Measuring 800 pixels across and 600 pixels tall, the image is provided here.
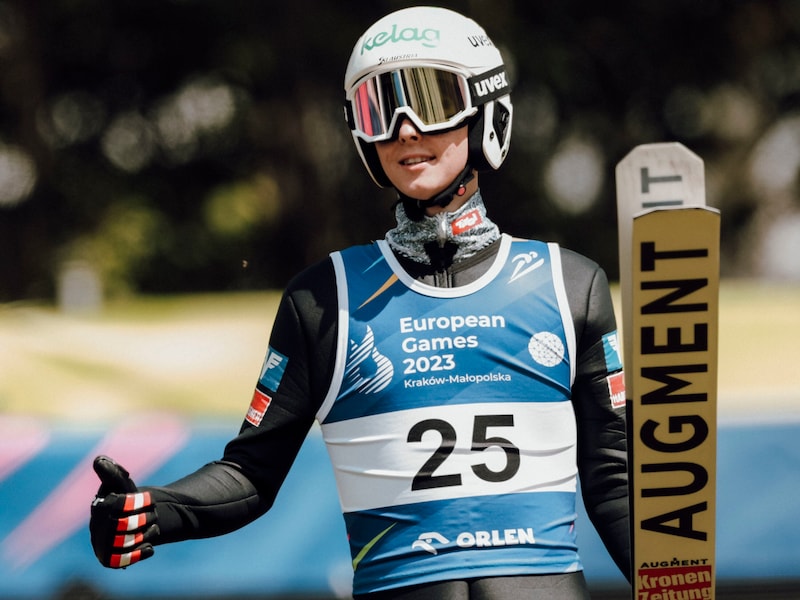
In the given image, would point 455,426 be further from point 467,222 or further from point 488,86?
point 488,86

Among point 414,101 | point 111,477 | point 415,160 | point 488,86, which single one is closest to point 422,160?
point 415,160

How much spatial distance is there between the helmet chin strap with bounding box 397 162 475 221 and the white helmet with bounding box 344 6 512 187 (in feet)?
0.19

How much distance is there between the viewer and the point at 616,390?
8.66ft

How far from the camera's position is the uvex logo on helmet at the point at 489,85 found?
2.78 meters

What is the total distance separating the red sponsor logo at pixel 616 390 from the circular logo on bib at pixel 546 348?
0.13 metres

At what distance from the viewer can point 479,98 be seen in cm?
279

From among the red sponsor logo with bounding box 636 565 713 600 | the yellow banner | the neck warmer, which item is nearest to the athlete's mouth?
the neck warmer

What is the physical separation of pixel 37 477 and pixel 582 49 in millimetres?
12099

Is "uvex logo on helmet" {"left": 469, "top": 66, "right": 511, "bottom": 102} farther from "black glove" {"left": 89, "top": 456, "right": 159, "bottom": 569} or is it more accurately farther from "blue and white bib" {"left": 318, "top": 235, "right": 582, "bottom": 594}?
"black glove" {"left": 89, "top": 456, "right": 159, "bottom": 569}

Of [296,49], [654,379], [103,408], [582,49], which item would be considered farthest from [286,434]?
[582,49]

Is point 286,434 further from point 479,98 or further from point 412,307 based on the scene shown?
point 479,98

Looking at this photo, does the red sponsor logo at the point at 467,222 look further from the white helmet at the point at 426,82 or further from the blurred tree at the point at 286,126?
the blurred tree at the point at 286,126

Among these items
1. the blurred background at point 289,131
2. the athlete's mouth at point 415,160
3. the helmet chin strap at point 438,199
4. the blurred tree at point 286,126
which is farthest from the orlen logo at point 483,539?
the blurred tree at point 286,126

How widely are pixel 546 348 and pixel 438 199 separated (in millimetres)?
422
